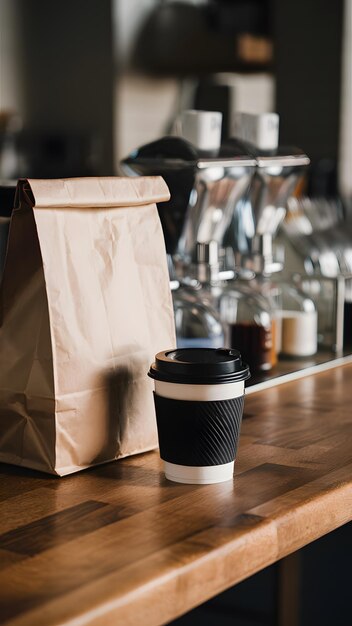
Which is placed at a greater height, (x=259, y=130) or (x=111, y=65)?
(x=111, y=65)

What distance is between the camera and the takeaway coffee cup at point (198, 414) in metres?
0.95

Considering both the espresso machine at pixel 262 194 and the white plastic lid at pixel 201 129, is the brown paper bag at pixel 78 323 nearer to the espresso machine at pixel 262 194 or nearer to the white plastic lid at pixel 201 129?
the white plastic lid at pixel 201 129

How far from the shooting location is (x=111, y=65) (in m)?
4.02

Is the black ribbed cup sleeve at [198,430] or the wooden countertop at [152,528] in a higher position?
the black ribbed cup sleeve at [198,430]

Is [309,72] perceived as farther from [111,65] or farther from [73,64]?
[73,64]

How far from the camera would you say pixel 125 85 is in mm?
4055

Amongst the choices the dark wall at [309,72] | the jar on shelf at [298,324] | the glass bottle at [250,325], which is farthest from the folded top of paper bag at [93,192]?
the dark wall at [309,72]

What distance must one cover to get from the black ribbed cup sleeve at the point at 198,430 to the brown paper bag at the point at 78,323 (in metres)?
0.07

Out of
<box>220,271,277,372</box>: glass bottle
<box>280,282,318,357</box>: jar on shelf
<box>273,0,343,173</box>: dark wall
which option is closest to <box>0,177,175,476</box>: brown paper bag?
<box>220,271,277,372</box>: glass bottle

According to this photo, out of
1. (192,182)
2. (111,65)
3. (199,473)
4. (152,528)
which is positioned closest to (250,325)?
(192,182)

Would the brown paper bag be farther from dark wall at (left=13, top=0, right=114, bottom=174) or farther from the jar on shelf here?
dark wall at (left=13, top=0, right=114, bottom=174)

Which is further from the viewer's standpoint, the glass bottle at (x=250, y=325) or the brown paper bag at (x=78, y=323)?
the glass bottle at (x=250, y=325)

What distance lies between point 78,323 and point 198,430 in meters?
0.17

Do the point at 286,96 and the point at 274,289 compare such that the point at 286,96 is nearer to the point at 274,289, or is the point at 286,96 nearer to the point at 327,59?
the point at 327,59
